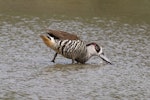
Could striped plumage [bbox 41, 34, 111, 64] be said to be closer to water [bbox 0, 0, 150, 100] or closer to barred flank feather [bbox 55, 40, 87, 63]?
barred flank feather [bbox 55, 40, 87, 63]

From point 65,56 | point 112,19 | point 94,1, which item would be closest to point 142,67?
point 65,56

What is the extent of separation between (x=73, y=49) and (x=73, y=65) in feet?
1.15

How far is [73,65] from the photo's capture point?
41.5 ft

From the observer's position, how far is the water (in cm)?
1007

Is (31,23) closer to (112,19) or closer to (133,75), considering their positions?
(112,19)

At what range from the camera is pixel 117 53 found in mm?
13906

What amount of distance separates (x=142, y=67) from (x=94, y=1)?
35.1 feet

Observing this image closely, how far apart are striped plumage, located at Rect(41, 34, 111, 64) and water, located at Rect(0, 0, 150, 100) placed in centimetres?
18

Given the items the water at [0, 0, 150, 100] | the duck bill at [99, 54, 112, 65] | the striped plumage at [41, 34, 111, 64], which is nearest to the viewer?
the water at [0, 0, 150, 100]

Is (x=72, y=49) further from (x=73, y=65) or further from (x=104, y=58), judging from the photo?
(x=104, y=58)

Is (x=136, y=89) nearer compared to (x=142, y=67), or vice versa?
(x=136, y=89)

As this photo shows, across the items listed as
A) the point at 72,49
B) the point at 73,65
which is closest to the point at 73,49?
the point at 72,49

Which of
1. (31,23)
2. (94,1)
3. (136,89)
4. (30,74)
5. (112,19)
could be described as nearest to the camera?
(136,89)

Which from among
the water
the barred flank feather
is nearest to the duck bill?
the water
